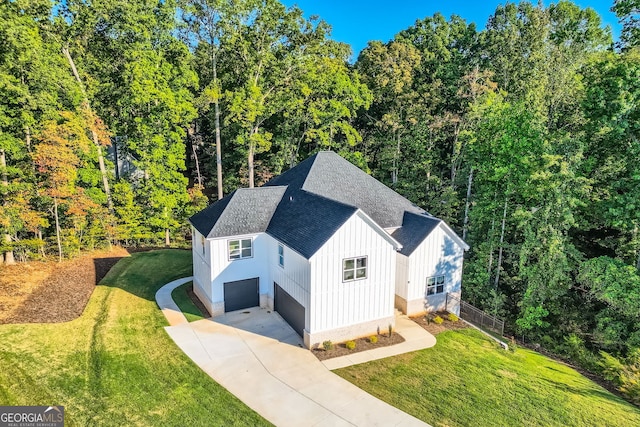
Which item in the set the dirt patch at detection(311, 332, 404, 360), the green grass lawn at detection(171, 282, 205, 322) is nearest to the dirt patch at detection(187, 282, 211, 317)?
the green grass lawn at detection(171, 282, 205, 322)

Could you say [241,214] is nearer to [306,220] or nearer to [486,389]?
[306,220]

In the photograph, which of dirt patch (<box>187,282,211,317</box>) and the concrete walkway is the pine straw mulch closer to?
the concrete walkway

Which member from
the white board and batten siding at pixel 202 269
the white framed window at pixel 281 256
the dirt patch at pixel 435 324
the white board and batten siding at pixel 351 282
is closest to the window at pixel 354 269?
the white board and batten siding at pixel 351 282

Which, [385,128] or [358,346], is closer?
[358,346]

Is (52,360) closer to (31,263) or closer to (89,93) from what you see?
(31,263)

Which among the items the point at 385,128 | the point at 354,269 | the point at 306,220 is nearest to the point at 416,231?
the point at 354,269

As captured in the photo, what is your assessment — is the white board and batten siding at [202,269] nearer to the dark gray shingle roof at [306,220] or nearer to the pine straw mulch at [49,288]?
the dark gray shingle roof at [306,220]

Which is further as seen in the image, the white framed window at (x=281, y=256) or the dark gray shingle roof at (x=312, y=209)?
the white framed window at (x=281, y=256)
